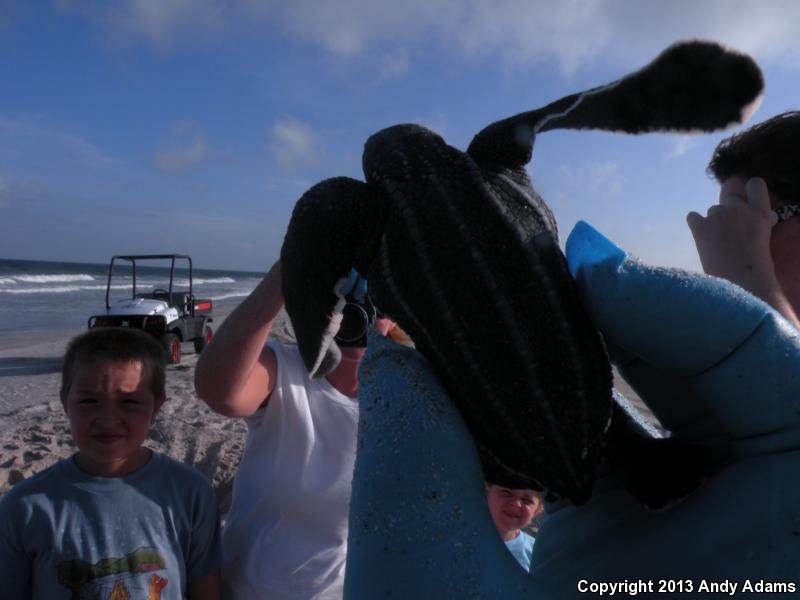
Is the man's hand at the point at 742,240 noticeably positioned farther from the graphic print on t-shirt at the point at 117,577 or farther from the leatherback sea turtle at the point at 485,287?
the graphic print on t-shirt at the point at 117,577

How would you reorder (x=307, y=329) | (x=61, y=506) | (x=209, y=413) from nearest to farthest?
(x=307, y=329) < (x=61, y=506) < (x=209, y=413)

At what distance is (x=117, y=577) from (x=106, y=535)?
9 cm

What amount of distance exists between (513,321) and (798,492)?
1.14 feet

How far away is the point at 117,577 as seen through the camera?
1.14 metres

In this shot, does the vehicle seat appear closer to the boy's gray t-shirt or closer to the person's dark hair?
the boy's gray t-shirt

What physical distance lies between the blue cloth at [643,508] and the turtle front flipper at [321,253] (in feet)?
0.66

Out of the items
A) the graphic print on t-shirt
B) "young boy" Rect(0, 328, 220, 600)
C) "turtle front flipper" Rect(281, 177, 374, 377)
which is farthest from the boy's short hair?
"turtle front flipper" Rect(281, 177, 374, 377)

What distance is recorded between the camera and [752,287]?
0.79 meters

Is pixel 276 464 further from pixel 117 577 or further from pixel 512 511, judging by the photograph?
pixel 512 511

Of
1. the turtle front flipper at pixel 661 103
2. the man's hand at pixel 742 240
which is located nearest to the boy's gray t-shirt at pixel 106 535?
the turtle front flipper at pixel 661 103

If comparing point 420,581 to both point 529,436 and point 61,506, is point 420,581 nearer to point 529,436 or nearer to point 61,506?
point 529,436

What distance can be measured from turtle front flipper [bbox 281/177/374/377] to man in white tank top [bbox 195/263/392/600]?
0.87 feet

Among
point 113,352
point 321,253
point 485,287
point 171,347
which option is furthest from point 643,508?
point 171,347

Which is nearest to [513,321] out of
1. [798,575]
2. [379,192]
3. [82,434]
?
[379,192]
